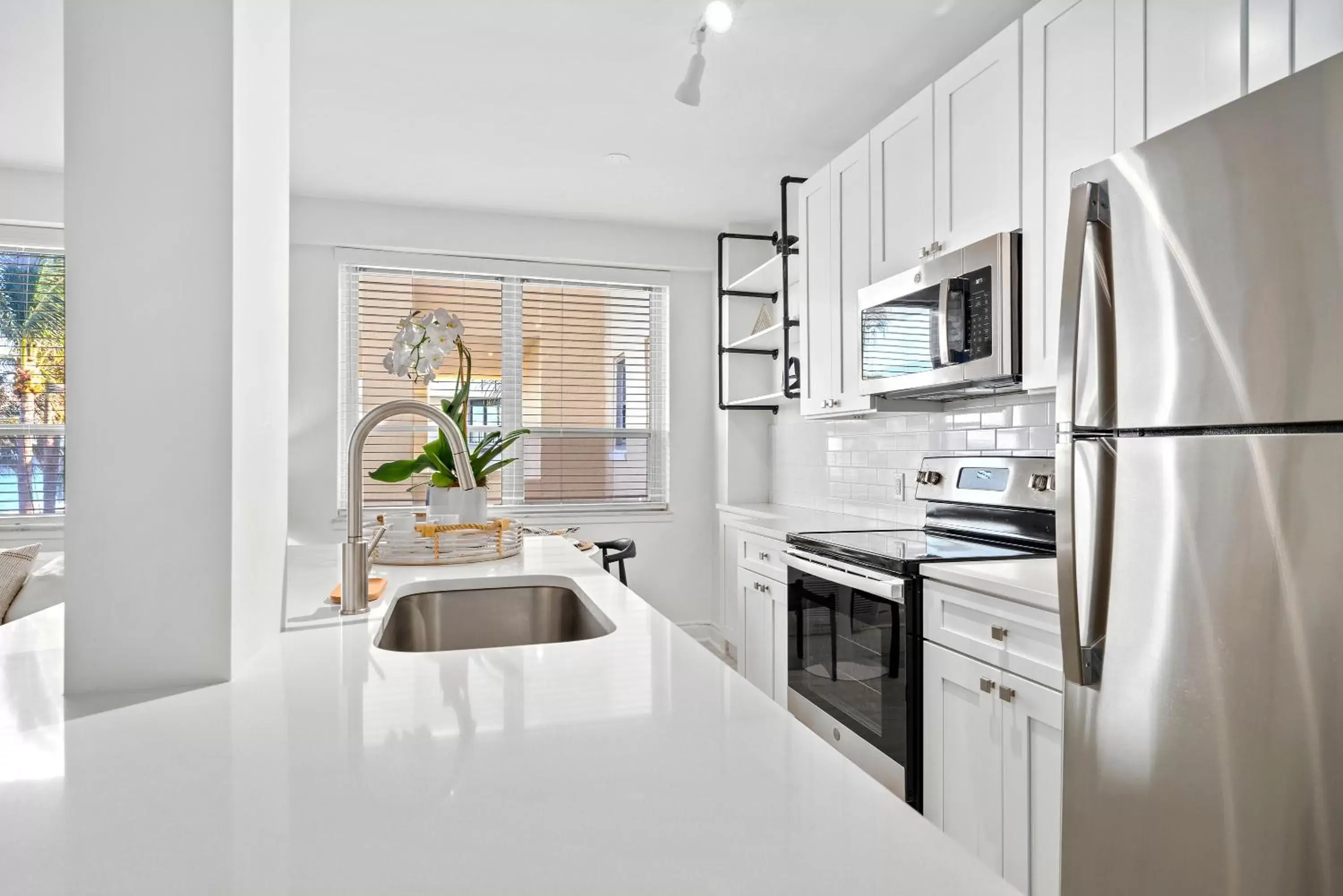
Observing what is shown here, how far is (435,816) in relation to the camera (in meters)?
0.54

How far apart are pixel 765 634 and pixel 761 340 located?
1.79 m

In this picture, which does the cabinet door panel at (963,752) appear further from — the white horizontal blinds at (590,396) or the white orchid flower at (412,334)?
the white horizontal blinds at (590,396)

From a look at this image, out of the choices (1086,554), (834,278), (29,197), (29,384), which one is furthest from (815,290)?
(29,384)

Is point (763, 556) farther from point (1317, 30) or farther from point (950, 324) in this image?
point (1317, 30)

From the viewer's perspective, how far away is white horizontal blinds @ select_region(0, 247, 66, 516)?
366 centimetres

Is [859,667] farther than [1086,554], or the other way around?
[859,667]

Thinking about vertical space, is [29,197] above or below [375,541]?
above

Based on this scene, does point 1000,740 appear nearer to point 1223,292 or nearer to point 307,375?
point 1223,292

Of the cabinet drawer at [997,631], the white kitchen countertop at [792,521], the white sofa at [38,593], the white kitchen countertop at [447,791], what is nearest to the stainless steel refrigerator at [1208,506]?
the cabinet drawer at [997,631]

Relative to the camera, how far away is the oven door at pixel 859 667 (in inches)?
79.7

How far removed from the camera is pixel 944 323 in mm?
2221

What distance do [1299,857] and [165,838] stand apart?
52.1 inches

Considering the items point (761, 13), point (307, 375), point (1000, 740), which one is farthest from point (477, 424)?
point (1000, 740)

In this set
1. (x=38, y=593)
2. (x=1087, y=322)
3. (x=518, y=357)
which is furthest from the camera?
(x=518, y=357)
